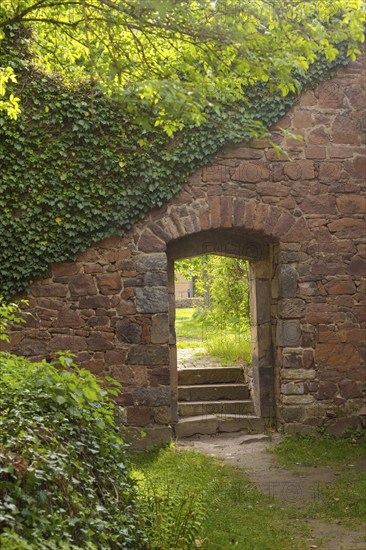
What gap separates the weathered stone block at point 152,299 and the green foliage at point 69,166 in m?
0.80

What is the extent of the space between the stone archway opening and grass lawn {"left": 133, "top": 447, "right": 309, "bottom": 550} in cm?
172

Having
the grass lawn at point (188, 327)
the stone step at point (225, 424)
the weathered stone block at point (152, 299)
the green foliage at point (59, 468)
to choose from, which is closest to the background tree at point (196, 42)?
the green foliage at point (59, 468)

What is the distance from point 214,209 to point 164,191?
2.21 feet

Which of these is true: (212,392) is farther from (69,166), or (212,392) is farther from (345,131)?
(345,131)

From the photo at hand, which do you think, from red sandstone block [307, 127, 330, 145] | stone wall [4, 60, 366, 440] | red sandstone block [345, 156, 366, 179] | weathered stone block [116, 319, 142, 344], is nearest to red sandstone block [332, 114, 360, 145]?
stone wall [4, 60, 366, 440]

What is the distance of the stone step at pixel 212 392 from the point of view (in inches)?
415

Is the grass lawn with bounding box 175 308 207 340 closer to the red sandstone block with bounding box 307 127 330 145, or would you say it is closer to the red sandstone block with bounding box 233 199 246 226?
the red sandstone block with bounding box 233 199 246 226

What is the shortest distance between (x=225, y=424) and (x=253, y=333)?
130cm

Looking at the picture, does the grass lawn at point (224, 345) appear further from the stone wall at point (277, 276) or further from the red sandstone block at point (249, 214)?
the red sandstone block at point (249, 214)

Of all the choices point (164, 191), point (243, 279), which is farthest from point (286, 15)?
point (243, 279)

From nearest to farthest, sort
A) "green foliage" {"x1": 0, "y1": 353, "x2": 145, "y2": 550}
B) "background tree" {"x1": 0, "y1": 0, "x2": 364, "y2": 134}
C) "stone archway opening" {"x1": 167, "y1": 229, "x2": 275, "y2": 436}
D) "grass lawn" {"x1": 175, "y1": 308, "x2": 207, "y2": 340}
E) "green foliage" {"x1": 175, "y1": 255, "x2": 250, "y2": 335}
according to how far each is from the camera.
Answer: "green foliage" {"x1": 0, "y1": 353, "x2": 145, "y2": 550} → "background tree" {"x1": 0, "y1": 0, "x2": 364, "y2": 134} → "stone archway opening" {"x1": 167, "y1": 229, "x2": 275, "y2": 436} → "green foliage" {"x1": 175, "y1": 255, "x2": 250, "y2": 335} → "grass lawn" {"x1": 175, "y1": 308, "x2": 207, "y2": 340}

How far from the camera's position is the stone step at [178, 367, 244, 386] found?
11000mm

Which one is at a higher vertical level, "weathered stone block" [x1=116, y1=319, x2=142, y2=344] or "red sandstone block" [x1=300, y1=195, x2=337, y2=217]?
"red sandstone block" [x1=300, y1=195, x2=337, y2=217]

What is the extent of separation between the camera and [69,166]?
885 centimetres
